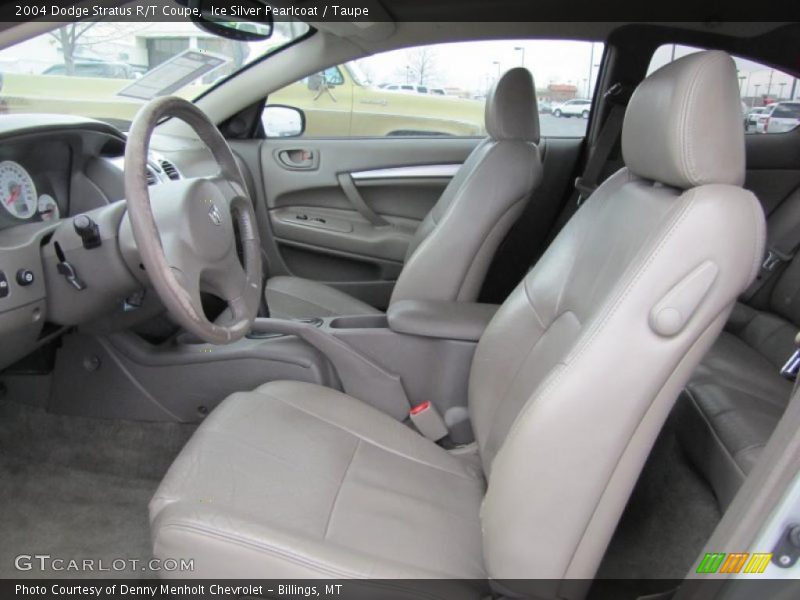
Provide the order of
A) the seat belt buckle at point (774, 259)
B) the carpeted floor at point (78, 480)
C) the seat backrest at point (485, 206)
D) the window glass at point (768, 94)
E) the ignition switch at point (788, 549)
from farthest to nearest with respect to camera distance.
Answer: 1. the window glass at point (768, 94)
2. the seat belt buckle at point (774, 259)
3. the seat backrest at point (485, 206)
4. the carpeted floor at point (78, 480)
5. the ignition switch at point (788, 549)

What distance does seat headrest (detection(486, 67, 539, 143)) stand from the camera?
1891 mm

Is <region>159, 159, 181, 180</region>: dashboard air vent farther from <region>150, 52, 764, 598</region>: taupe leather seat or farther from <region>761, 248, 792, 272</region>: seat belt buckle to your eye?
<region>761, 248, 792, 272</region>: seat belt buckle

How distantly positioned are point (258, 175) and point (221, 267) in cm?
152

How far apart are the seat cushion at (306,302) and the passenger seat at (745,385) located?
0.97m

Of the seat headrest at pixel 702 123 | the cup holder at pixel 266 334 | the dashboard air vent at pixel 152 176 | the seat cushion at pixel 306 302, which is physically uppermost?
the seat headrest at pixel 702 123

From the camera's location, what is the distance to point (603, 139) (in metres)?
2.46

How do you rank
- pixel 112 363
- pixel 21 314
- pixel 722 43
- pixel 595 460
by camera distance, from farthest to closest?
pixel 722 43 < pixel 112 363 < pixel 21 314 < pixel 595 460

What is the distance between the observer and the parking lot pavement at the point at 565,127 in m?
2.65

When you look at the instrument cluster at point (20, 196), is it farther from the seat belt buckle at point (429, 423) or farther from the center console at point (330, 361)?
the seat belt buckle at point (429, 423)

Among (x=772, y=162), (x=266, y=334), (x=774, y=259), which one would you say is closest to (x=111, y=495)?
(x=266, y=334)

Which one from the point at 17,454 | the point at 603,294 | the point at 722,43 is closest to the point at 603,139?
the point at 722,43

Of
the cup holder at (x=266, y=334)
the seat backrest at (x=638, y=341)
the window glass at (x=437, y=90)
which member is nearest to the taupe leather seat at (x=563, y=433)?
the seat backrest at (x=638, y=341)

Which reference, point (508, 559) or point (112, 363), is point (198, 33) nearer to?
point (112, 363)

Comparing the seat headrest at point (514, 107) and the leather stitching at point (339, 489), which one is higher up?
the seat headrest at point (514, 107)
